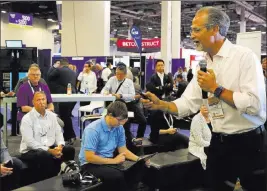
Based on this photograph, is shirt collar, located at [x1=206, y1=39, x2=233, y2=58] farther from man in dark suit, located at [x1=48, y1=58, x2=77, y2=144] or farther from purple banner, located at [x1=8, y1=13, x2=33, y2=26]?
purple banner, located at [x1=8, y1=13, x2=33, y2=26]

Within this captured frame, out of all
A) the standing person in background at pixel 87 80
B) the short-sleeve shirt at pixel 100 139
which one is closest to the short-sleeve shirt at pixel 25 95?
the short-sleeve shirt at pixel 100 139

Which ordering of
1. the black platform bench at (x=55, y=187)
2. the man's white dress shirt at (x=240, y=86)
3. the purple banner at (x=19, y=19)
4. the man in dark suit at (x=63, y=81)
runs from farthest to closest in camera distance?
the purple banner at (x=19, y=19)
the man in dark suit at (x=63, y=81)
the black platform bench at (x=55, y=187)
the man's white dress shirt at (x=240, y=86)

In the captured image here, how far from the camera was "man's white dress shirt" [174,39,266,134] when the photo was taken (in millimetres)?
1751

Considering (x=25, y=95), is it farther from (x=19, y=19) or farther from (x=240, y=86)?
(x=19, y=19)

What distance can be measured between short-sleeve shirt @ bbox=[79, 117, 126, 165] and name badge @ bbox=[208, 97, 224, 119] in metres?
1.77

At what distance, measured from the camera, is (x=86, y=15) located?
12.5 meters

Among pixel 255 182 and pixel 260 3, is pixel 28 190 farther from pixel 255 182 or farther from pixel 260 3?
pixel 260 3

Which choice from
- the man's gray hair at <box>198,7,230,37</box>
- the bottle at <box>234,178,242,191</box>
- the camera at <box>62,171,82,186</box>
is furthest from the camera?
the camera at <box>62,171,82,186</box>

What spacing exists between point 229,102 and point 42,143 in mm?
2861

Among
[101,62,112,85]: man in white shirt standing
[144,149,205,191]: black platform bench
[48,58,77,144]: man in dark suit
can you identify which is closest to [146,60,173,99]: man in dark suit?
[48,58,77,144]: man in dark suit

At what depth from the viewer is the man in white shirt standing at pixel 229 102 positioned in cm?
178

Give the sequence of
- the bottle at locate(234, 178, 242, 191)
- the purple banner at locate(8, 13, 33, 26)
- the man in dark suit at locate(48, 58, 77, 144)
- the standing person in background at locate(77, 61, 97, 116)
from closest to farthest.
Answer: the bottle at locate(234, 178, 242, 191) < the man in dark suit at locate(48, 58, 77, 144) < the standing person in background at locate(77, 61, 97, 116) < the purple banner at locate(8, 13, 33, 26)

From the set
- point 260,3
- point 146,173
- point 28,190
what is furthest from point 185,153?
point 260,3

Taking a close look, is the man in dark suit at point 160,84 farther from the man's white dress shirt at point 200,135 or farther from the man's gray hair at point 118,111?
the man's gray hair at point 118,111
